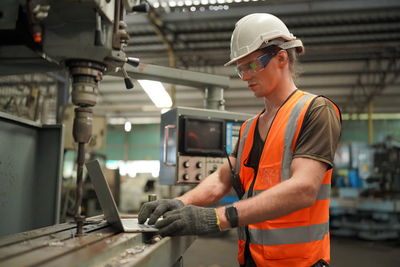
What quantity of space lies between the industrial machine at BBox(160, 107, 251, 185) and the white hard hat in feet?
2.62

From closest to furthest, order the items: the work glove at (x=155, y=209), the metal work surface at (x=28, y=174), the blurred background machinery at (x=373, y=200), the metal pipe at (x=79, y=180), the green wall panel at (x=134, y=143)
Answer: the metal pipe at (x=79, y=180) → the work glove at (x=155, y=209) → the metal work surface at (x=28, y=174) → the blurred background machinery at (x=373, y=200) → the green wall panel at (x=134, y=143)

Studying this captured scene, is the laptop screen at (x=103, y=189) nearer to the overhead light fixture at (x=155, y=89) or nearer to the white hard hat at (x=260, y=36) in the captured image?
the white hard hat at (x=260, y=36)

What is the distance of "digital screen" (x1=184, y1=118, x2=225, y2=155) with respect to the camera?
2.00 metres

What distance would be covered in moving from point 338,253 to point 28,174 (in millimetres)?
3609

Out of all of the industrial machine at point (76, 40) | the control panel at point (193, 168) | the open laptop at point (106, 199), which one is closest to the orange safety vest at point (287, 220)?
the open laptop at point (106, 199)

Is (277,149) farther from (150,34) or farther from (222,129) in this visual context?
(150,34)

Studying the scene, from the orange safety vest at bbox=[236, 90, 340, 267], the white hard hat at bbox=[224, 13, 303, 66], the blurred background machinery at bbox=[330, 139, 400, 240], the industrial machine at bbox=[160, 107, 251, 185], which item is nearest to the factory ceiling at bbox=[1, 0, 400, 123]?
the blurred background machinery at bbox=[330, 139, 400, 240]

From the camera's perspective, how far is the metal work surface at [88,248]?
71 cm

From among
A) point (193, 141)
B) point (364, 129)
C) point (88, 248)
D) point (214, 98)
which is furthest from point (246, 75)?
point (364, 129)

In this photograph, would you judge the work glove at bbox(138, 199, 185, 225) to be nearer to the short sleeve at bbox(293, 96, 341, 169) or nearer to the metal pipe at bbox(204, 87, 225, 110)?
the short sleeve at bbox(293, 96, 341, 169)

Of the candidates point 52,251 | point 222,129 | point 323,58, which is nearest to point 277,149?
point 52,251

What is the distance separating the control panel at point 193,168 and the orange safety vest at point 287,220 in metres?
0.85

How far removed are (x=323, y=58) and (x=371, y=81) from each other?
1.63m

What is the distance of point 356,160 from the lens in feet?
18.9
